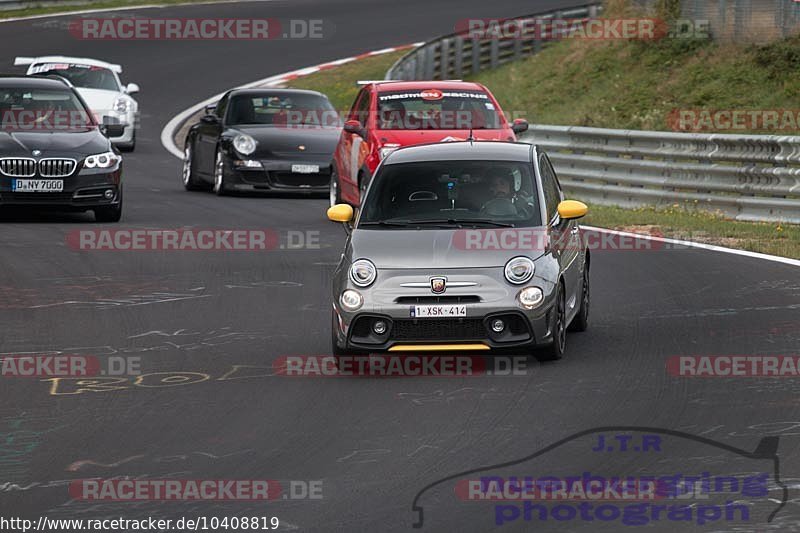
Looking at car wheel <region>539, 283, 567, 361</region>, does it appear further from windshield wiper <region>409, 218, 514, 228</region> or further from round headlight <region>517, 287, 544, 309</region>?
windshield wiper <region>409, 218, 514, 228</region>

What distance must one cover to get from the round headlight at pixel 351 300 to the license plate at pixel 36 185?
9.34 meters

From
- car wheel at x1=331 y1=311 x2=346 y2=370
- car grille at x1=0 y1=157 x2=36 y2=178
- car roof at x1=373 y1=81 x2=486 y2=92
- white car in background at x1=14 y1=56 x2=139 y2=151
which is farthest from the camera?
white car in background at x1=14 y1=56 x2=139 y2=151

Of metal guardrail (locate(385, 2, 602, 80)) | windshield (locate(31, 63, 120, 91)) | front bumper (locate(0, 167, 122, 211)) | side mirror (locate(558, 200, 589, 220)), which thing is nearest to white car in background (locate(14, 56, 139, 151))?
windshield (locate(31, 63, 120, 91))

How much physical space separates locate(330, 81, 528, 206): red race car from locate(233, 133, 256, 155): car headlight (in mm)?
3036

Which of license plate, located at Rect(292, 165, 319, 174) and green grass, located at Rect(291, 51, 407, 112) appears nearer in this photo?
license plate, located at Rect(292, 165, 319, 174)

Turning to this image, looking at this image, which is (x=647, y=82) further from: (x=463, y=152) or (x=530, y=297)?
(x=530, y=297)

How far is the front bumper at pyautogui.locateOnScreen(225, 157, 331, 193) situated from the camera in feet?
77.0

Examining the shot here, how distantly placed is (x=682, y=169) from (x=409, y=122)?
11.8 ft

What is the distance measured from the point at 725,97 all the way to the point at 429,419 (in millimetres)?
20306

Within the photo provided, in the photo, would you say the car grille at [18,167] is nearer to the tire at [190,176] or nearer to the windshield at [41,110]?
the windshield at [41,110]

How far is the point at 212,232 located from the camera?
62.1ft

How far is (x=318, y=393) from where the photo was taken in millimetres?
9859

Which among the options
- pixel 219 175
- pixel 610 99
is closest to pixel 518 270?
pixel 219 175

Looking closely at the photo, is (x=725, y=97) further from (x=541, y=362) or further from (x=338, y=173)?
(x=541, y=362)
